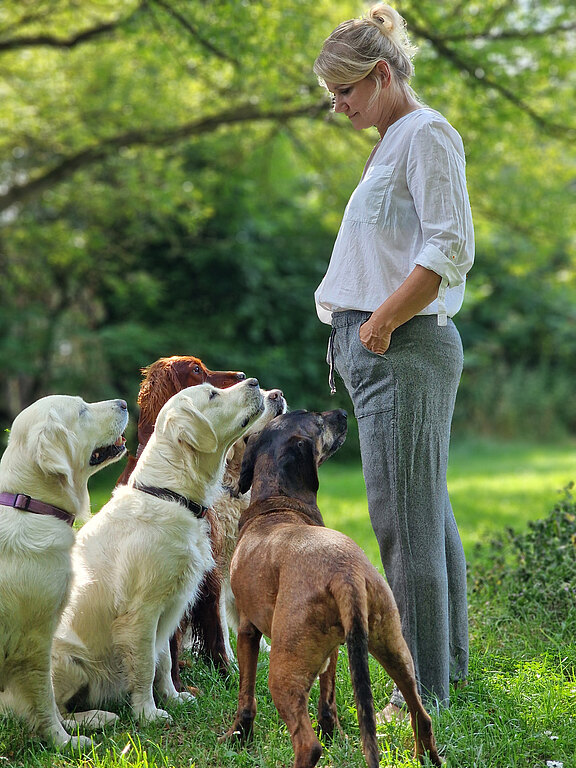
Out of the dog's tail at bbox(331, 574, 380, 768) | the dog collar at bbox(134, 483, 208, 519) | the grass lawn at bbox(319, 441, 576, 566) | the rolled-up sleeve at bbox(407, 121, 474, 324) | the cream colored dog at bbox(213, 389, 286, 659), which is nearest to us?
the dog's tail at bbox(331, 574, 380, 768)

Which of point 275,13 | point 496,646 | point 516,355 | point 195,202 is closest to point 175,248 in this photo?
point 195,202

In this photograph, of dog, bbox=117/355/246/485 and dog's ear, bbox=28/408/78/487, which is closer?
dog's ear, bbox=28/408/78/487

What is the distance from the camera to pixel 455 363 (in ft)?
10.7

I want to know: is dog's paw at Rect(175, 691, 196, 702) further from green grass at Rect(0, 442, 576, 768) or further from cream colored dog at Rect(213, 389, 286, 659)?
cream colored dog at Rect(213, 389, 286, 659)

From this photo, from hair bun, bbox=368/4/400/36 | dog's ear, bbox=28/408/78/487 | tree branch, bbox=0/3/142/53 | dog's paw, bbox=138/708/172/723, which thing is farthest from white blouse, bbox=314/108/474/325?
tree branch, bbox=0/3/142/53

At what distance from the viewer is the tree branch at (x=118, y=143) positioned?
1139cm

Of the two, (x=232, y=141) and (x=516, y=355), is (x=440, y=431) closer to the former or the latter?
(x=232, y=141)

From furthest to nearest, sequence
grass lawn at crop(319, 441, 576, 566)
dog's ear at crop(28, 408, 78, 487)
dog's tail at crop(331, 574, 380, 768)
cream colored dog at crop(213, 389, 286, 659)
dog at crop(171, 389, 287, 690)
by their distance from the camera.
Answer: grass lawn at crop(319, 441, 576, 566), cream colored dog at crop(213, 389, 286, 659), dog at crop(171, 389, 287, 690), dog's ear at crop(28, 408, 78, 487), dog's tail at crop(331, 574, 380, 768)

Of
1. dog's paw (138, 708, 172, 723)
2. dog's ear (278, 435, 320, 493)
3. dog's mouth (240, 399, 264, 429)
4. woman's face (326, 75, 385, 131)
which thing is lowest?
dog's paw (138, 708, 172, 723)

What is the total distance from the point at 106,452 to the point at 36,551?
20.3 inches

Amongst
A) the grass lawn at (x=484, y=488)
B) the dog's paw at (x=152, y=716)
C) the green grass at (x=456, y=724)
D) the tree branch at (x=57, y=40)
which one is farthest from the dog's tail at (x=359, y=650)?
the tree branch at (x=57, y=40)

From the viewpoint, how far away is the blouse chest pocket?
10.2ft

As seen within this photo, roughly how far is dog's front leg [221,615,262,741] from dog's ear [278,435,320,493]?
57cm

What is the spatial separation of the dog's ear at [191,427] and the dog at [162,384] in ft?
1.50
